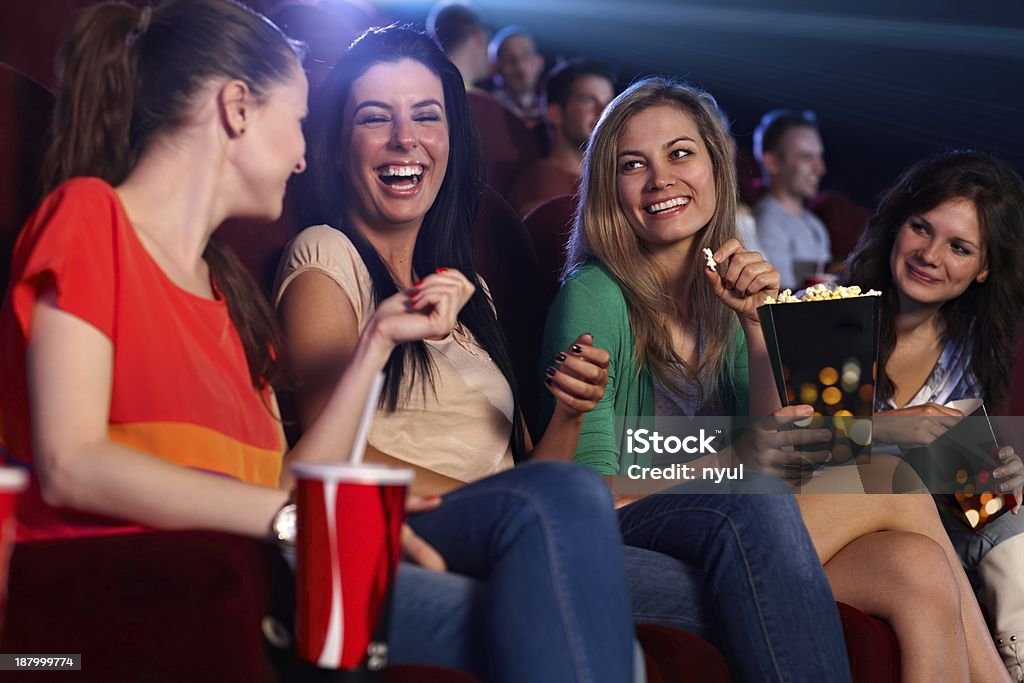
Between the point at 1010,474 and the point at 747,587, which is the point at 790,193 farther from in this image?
the point at 747,587

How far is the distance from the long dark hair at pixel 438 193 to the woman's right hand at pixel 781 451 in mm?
279

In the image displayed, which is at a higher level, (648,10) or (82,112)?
(648,10)

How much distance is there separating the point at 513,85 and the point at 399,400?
2.87 metres

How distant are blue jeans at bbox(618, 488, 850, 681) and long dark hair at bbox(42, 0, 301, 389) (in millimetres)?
600

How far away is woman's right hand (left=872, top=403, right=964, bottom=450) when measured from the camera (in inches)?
59.8

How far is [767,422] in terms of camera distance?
1405mm

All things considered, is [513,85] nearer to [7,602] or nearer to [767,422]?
[767,422]

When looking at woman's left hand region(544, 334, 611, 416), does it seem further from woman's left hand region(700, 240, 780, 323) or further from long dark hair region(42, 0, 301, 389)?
long dark hair region(42, 0, 301, 389)

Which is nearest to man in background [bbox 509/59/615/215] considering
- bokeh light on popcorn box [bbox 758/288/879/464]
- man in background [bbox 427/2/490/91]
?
man in background [bbox 427/2/490/91]

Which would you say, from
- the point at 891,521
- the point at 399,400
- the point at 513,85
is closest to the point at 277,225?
the point at 399,400

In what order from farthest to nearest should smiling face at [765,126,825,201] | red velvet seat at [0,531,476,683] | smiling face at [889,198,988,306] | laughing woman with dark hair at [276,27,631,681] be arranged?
smiling face at [765,126,825,201], smiling face at [889,198,988,306], laughing woman with dark hair at [276,27,631,681], red velvet seat at [0,531,476,683]

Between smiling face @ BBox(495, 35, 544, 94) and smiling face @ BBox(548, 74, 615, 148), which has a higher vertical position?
smiling face @ BBox(495, 35, 544, 94)

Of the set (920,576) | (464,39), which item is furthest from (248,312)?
(464,39)

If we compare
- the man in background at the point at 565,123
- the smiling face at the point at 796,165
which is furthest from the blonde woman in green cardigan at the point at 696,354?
the smiling face at the point at 796,165
